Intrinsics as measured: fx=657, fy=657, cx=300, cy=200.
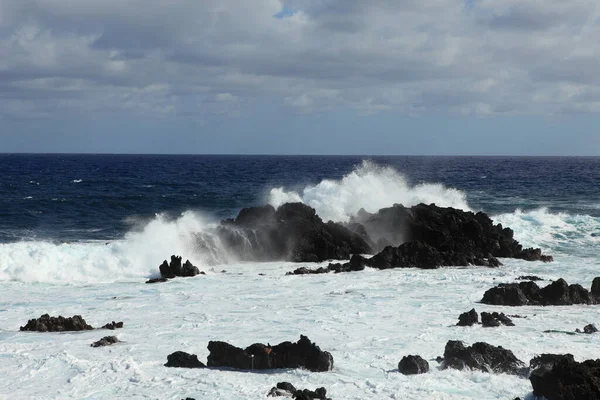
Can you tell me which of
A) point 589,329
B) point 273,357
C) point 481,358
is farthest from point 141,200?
point 481,358

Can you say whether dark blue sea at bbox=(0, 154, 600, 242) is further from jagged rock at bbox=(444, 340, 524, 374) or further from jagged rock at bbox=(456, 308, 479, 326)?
jagged rock at bbox=(444, 340, 524, 374)

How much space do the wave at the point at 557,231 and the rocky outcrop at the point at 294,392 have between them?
22603mm

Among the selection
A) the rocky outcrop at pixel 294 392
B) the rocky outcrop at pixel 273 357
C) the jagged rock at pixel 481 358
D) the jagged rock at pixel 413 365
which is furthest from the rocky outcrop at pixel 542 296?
the rocky outcrop at pixel 294 392

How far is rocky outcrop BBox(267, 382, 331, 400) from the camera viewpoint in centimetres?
1107

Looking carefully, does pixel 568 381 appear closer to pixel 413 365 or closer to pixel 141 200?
pixel 413 365

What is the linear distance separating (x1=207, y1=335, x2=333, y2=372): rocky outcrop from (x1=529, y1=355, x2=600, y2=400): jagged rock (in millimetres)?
3912

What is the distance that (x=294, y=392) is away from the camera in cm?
1144

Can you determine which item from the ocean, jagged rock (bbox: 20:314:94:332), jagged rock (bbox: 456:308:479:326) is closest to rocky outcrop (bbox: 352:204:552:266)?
the ocean

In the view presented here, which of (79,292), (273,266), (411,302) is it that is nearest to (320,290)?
(411,302)

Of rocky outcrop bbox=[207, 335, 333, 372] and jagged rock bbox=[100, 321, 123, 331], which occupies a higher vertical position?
rocky outcrop bbox=[207, 335, 333, 372]

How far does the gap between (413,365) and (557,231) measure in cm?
2780

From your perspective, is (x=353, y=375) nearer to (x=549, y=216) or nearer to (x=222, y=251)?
(x=222, y=251)

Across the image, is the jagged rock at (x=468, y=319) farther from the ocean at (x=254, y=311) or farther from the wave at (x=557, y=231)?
the wave at (x=557, y=231)

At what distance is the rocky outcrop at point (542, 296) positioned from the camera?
1911 cm
